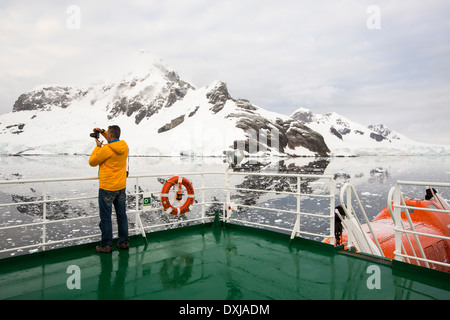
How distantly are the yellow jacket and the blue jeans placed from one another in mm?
103

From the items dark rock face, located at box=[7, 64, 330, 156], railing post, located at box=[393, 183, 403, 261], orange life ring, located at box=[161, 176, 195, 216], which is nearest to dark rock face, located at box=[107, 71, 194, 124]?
dark rock face, located at box=[7, 64, 330, 156]

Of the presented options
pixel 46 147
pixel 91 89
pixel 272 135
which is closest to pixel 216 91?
pixel 272 135

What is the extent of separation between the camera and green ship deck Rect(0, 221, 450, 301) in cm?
274

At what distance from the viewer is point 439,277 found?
9.99 ft

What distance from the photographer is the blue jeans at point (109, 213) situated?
3.80 m

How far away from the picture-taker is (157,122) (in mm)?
110688

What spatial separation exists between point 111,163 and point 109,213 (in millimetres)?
691

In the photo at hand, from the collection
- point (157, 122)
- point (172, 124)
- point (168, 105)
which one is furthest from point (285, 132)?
point (168, 105)

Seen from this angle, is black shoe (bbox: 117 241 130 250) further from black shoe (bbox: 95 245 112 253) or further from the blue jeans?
black shoe (bbox: 95 245 112 253)

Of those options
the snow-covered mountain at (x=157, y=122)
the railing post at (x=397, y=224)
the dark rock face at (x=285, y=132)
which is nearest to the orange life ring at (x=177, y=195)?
the railing post at (x=397, y=224)

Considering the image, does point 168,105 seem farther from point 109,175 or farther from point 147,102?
point 109,175

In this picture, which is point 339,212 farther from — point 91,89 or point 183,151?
point 91,89
